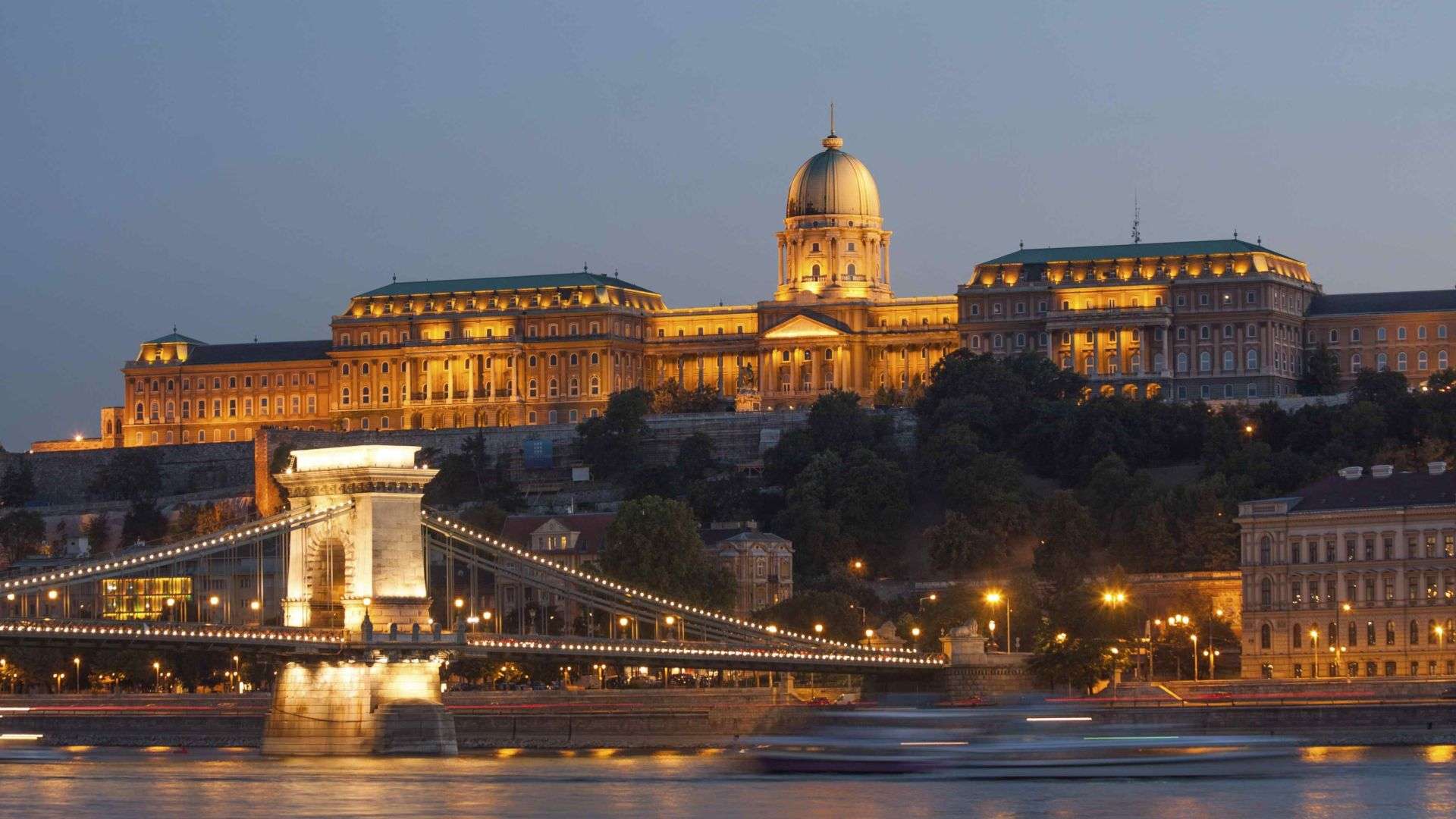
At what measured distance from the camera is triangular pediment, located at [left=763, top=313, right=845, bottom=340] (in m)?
174

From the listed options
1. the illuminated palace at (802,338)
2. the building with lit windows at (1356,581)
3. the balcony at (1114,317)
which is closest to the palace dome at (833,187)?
the illuminated palace at (802,338)

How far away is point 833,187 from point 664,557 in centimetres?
6654

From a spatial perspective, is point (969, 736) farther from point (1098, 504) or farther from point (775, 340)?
point (775, 340)

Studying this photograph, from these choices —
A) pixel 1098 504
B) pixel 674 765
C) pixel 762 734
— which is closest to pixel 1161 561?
pixel 1098 504

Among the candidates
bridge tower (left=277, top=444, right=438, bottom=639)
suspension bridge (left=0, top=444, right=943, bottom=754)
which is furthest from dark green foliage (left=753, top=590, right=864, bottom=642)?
bridge tower (left=277, top=444, right=438, bottom=639)

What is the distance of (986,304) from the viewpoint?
16850 cm

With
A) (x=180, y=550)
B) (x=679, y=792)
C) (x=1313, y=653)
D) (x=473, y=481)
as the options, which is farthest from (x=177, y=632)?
(x=473, y=481)

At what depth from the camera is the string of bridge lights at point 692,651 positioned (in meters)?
79.3

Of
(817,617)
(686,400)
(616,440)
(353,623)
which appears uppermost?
(686,400)

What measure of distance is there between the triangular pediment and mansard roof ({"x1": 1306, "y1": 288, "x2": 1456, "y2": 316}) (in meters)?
22.5

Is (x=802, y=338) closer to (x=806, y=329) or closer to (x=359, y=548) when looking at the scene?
(x=806, y=329)

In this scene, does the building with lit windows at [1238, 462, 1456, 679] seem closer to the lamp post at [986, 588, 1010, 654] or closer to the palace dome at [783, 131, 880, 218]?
the lamp post at [986, 588, 1010, 654]

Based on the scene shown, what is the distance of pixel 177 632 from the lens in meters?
73.3

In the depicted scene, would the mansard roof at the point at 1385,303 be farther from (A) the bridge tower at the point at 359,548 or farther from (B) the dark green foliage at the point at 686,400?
(A) the bridge tower at the point at 359,548
